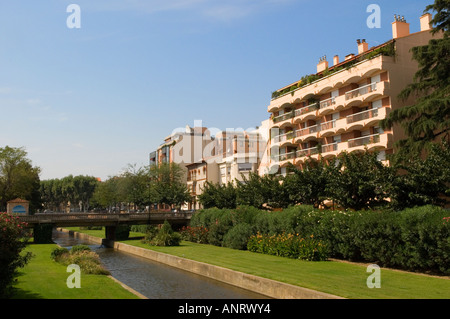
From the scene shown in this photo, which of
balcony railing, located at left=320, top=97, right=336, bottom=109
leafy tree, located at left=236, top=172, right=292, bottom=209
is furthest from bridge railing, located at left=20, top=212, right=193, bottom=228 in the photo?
balcony railing, located at left=320, top=97, right=336, bottom=109

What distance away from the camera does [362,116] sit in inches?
1519

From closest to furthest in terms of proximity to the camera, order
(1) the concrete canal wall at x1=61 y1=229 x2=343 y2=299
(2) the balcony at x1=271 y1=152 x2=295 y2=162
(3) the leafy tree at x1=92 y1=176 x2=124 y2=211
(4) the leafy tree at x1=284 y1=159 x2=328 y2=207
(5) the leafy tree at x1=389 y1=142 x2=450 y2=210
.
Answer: (1) the concrete canal wall at x1=61 y1=229 x2=343 y2=299 < (5) the leafy tree at x1=389 y1=142 x2=450 y2=210 < (4) the leafy tree at x1=284 y1=159 x2=328 y2=207 < (2) the balcony at x1=271 y1=152 x2=295 y2=162 < (3) the leafy tree at x1=92 y1=176 x2=124 y2=211

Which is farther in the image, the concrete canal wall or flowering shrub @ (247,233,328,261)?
flowering shrub @ (247,233,328,261)

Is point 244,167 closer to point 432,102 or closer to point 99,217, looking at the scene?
point 99,217

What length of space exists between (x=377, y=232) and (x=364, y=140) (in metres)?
17.9

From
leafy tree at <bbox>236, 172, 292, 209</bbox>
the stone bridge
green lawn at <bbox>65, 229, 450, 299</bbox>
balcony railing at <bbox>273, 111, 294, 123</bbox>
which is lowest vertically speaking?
green lawn at <bbox>65, 229, 450, 299</bbox>

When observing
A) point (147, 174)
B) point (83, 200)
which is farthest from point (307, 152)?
point (83, 200)

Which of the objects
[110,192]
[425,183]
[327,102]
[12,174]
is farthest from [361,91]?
→ [110,192]

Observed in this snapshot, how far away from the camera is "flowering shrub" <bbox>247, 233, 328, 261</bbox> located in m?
24.9

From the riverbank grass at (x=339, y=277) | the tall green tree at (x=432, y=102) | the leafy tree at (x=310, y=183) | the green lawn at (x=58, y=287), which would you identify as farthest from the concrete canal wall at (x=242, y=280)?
the tall green tree at (x=432, y=102)

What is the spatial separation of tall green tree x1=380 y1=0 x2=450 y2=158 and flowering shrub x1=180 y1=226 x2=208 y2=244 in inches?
794

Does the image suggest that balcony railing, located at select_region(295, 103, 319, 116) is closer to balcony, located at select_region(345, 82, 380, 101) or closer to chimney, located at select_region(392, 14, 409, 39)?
balcony, located at select_region(345, 82, 380, 101)

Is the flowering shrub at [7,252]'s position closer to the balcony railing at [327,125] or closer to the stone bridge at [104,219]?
the stone bridge at [104,219]
